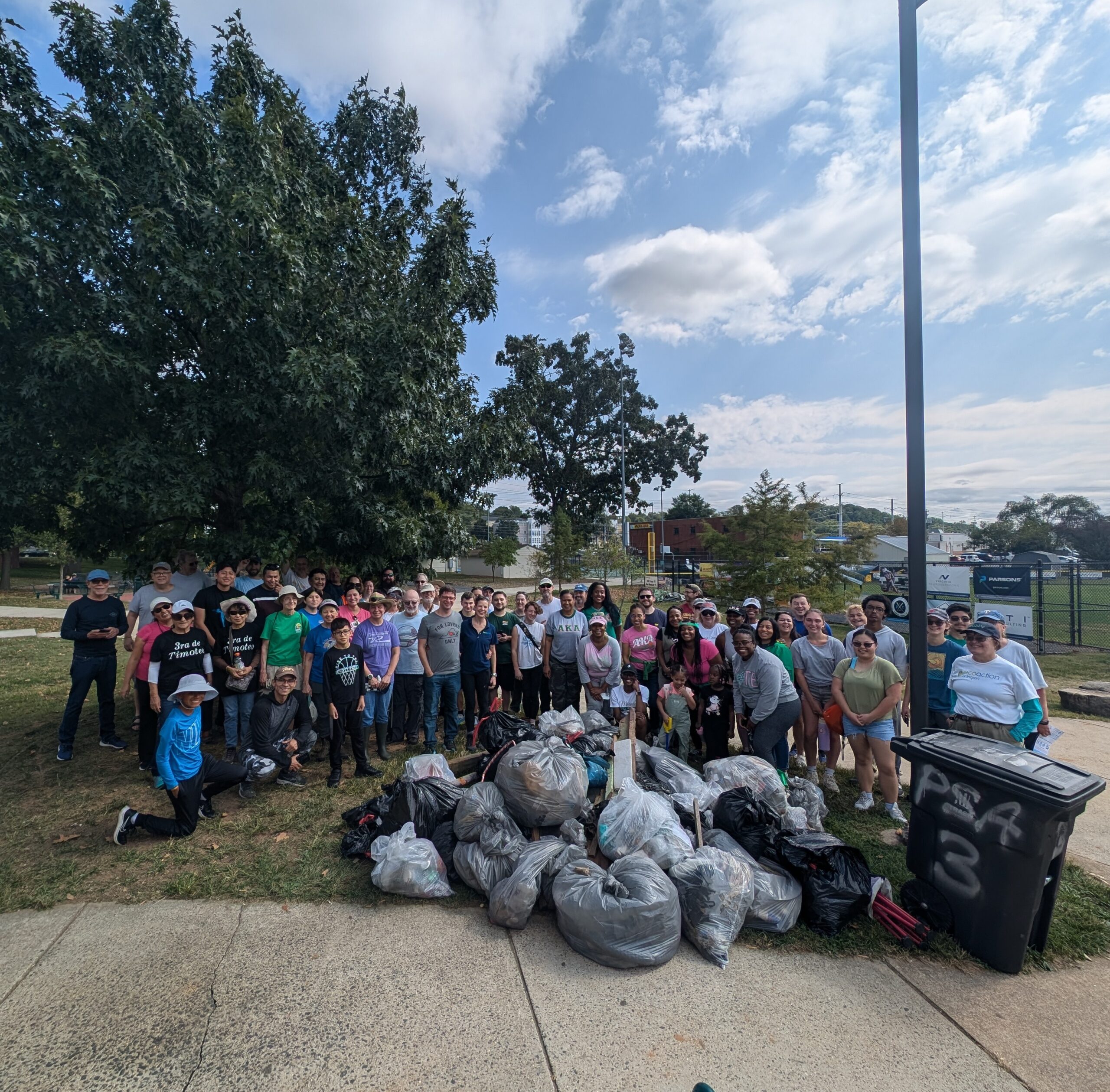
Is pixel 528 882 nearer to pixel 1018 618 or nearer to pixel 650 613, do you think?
pixel 650 613

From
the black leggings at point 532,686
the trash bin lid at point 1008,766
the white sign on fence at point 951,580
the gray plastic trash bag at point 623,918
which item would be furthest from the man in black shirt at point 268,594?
the white sign on fence at point 951,580

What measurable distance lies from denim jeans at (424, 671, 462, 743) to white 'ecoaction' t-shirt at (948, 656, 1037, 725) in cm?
443

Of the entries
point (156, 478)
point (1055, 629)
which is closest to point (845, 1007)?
point (156, 478)

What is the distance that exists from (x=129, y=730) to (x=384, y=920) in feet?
16.5

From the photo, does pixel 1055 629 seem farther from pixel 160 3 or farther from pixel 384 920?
pixel 160 3

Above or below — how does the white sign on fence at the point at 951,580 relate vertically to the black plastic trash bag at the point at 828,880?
above

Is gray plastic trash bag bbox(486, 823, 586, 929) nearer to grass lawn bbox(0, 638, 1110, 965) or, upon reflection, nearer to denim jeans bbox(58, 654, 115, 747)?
grass lawn bbox(0, 638, 1110, 965)

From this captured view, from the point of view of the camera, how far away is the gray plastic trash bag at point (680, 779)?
418cm

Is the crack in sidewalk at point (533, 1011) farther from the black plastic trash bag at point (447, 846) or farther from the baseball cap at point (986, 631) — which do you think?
the baseball cap at point (986, 631)

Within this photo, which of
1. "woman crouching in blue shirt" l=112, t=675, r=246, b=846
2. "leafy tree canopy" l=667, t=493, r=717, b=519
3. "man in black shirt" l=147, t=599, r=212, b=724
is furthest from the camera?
"leafy tree canopy" l=667, t=493, r=717, b=519

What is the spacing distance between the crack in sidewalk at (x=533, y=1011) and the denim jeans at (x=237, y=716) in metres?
3.36

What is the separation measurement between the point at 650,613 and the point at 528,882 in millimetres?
3491

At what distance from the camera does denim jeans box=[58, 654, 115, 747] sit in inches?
217

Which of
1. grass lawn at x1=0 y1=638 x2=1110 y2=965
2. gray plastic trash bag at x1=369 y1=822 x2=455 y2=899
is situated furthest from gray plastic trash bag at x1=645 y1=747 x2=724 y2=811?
gray plastic trash bag at x1=369 y1=822 x2=455 y2=899
